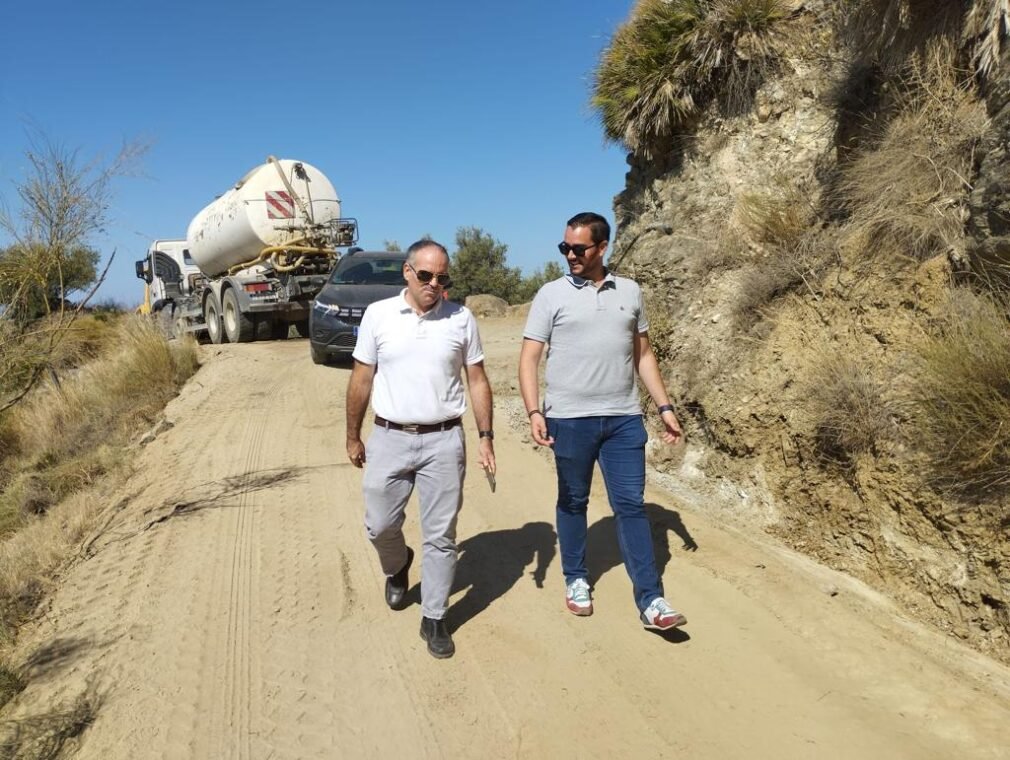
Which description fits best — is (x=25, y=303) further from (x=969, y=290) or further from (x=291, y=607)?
(x=969, y=290)

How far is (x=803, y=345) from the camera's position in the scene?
5234 millimetres

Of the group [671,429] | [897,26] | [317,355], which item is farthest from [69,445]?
[897,26]

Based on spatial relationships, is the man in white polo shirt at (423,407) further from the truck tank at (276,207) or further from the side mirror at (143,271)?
the side mirror at (143,271)

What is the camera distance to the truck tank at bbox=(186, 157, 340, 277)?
14.0 meters

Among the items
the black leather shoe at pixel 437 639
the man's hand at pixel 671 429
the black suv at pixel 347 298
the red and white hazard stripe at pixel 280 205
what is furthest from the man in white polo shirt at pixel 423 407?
the red and white hazard stripe at pixel 280 205

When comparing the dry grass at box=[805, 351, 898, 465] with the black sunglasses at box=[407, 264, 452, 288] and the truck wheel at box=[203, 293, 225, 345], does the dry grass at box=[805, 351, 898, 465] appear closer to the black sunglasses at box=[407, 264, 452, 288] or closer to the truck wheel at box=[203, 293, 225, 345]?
the black sunglasses at box=[407, 264, 452, 288]

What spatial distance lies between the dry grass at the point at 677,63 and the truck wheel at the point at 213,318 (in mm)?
9729

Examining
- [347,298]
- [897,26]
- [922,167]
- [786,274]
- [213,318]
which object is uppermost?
[897,26]

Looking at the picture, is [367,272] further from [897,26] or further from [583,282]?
[583,282]

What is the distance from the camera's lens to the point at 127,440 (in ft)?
27.8

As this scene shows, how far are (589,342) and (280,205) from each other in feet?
39.0

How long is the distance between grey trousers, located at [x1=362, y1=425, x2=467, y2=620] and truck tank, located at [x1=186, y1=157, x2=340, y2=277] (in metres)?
11.2

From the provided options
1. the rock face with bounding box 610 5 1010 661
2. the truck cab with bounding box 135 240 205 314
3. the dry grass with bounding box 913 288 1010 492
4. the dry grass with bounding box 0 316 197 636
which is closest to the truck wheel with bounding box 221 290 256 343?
the dry grass with bounding box 0 316 197 636

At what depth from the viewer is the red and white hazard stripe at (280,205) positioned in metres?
14.1
